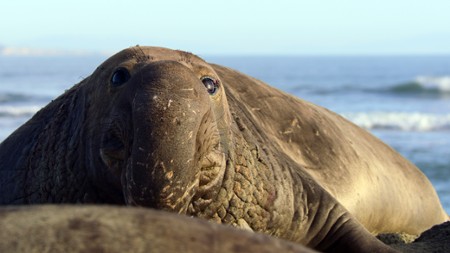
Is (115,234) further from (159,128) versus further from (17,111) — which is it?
(17,111)

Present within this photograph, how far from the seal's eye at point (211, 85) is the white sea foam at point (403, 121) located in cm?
1834

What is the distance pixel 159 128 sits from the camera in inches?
134

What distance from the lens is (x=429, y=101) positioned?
31.6 meters

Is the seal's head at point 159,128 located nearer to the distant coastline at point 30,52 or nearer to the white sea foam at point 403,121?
the white sea foam at point 403,121

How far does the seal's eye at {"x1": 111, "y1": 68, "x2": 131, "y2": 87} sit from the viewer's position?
13.0 feet

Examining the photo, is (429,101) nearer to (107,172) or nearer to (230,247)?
(107,172)

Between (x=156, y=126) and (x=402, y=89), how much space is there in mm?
34211

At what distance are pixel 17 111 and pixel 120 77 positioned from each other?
23.7m

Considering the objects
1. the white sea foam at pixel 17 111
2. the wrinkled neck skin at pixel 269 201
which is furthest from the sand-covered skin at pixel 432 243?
the white sea foam at pixel 17 111

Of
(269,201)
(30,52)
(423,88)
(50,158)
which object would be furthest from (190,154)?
(30,52)

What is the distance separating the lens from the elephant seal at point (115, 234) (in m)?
1.82

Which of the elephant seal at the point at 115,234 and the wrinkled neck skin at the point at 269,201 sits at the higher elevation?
the elephant seal at the point at 115,234

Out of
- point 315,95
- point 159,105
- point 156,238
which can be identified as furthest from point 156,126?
point 315,95

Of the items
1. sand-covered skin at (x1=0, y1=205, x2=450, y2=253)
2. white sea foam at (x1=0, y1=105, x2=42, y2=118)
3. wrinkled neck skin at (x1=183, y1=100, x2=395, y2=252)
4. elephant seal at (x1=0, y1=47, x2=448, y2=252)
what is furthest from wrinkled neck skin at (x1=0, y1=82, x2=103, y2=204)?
white sea foam at (x1=0, y1=105, x2=42, y2=118)
